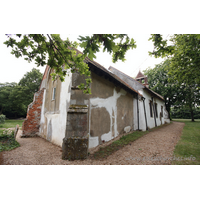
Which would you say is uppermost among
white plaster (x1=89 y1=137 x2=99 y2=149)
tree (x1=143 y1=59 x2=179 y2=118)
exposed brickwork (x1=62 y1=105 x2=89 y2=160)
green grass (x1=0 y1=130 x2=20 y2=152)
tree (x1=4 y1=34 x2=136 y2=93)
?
tree (x1=143 y1=59 x2=179 y2=118)

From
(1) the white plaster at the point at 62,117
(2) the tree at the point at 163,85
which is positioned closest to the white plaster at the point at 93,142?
(1) the white plaster at the point at 62,117

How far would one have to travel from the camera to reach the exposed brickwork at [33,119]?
9.35 metres

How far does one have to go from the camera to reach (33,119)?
9.80 m

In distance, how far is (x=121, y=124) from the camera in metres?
8.56

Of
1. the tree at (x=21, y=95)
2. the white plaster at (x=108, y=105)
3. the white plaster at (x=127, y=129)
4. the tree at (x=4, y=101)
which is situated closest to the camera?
the white plaster at (x=108, y=105)

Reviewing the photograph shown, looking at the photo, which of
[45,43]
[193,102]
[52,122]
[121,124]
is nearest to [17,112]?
[52,122]

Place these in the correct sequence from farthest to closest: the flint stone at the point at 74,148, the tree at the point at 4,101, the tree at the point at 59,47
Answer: the tree at the point at 4,101, the flint stone at the point at 74,148, the tree at the point at 59,47

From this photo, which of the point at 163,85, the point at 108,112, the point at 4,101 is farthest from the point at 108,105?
the point at 4,101

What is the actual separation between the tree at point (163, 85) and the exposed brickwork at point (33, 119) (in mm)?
21721

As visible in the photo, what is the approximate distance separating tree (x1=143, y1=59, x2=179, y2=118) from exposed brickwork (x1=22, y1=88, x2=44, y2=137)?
21721 mm

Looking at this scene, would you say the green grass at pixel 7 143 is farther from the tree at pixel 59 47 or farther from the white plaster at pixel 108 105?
the tree at pixel 59 47

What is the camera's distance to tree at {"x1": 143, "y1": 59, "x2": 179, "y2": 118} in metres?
21.5

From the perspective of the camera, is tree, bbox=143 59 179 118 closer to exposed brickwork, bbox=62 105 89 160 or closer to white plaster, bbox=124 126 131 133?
white plaster, bbox=124 126 131 133

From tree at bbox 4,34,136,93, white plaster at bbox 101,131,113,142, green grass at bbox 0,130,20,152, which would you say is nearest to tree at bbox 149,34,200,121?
tree at bbox 4,34,136,93
